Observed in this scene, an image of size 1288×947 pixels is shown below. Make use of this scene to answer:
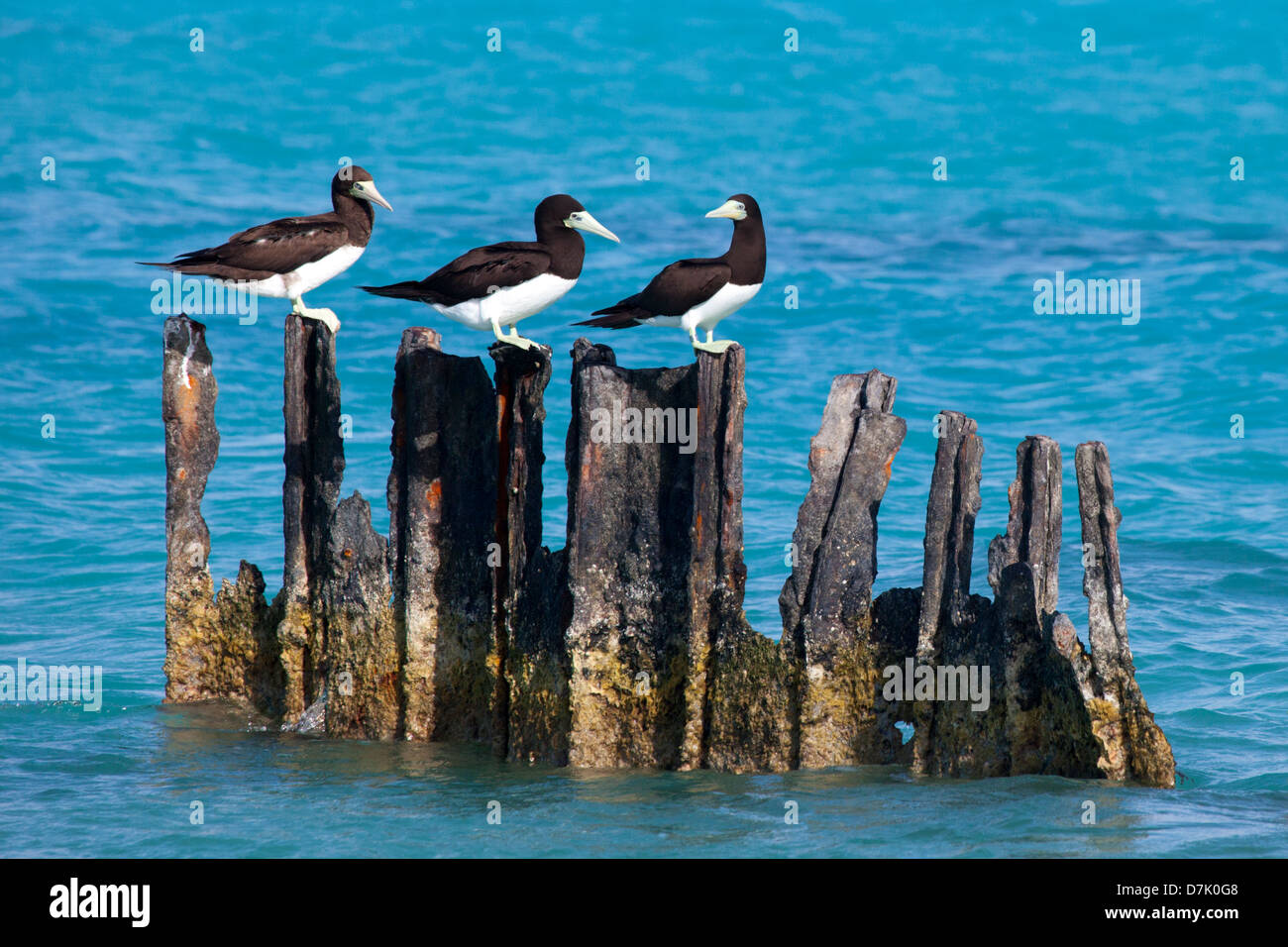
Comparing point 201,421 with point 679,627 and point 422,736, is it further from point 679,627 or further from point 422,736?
point 679,627

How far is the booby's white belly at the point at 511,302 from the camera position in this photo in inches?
439

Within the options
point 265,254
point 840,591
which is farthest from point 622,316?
point 265,254

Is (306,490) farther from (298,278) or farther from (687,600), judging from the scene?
(687,600)

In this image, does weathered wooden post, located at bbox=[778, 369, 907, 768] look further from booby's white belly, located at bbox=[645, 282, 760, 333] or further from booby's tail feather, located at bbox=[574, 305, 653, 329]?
booby's tail feather, located at bbox=[574, 305, 653, 329]

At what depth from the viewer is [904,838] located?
31.3 ft

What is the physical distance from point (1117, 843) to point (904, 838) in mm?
1317

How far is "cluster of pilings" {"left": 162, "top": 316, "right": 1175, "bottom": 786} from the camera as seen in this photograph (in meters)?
10.1

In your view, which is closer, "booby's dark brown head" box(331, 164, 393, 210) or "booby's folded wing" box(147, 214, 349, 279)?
"booby's folded wing" box(147, 214, 349, 279)

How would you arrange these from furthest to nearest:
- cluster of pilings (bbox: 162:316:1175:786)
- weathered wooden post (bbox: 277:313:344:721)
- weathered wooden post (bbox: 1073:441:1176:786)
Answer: weathered wooden post (bbox: 277:313:344:721)
cluster of pilings (bbox: 162:316:1175:786)
weathered wooden post (bbox: 1073:441:1176:786)

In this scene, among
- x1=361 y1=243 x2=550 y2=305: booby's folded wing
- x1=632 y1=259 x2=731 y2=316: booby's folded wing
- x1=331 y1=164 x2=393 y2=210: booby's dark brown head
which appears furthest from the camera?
x1=331 y1=164 x2=393 y2=210: booby's dark brown head

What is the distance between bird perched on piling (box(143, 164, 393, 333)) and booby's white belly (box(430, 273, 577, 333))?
41.8 inches

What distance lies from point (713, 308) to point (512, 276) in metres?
1.57

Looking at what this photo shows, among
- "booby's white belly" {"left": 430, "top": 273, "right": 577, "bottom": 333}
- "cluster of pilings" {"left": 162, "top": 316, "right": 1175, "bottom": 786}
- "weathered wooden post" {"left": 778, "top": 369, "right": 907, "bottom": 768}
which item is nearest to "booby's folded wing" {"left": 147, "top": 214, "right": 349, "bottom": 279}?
"cluster of pilings" {"left": 162, "top": 316, "right": 1175, "bottom": 786}

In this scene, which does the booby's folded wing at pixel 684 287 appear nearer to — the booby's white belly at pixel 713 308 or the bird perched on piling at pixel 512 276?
the booby's white belly at pixel 713 308
